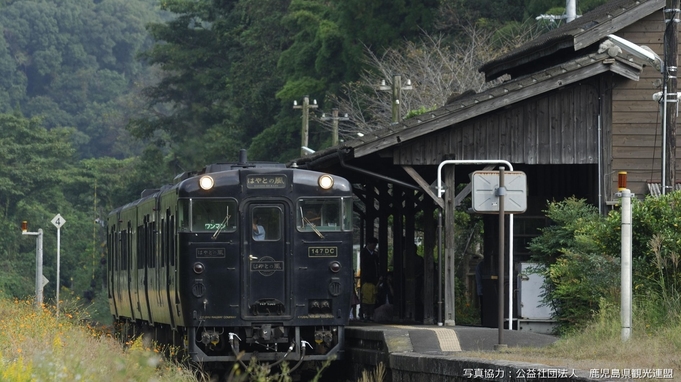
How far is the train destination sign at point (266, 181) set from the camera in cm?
1706

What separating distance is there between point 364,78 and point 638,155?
26440 mm

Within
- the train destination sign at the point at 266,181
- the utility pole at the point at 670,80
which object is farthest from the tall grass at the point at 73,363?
the utility pole at the point at 670,80

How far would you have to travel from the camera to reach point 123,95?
11406cm

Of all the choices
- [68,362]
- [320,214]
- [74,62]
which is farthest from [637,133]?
[74,62]

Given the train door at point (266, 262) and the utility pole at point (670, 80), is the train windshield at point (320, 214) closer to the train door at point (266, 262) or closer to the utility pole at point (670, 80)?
the train door at point (266, 262)

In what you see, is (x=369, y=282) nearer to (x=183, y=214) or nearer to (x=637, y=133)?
(x=637, y=133)

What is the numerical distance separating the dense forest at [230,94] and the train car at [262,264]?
43.2 feet

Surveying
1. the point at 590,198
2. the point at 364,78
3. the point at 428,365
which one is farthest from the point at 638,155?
the point at 364,78

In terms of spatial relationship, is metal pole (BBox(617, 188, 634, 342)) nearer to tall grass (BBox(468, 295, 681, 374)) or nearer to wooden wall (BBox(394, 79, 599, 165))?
tall grass (BBox(468, 295, 681, 374))

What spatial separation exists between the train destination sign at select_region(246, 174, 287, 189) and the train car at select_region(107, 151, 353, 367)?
0.01 meters

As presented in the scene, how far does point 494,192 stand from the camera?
15586 mm

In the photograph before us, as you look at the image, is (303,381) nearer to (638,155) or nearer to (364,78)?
(638,155)

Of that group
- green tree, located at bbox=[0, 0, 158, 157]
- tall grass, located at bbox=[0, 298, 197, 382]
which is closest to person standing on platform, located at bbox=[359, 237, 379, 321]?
tall grass, located at bbox=[0, 298, 197, 382]

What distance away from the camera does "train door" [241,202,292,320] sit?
55.1 feet
